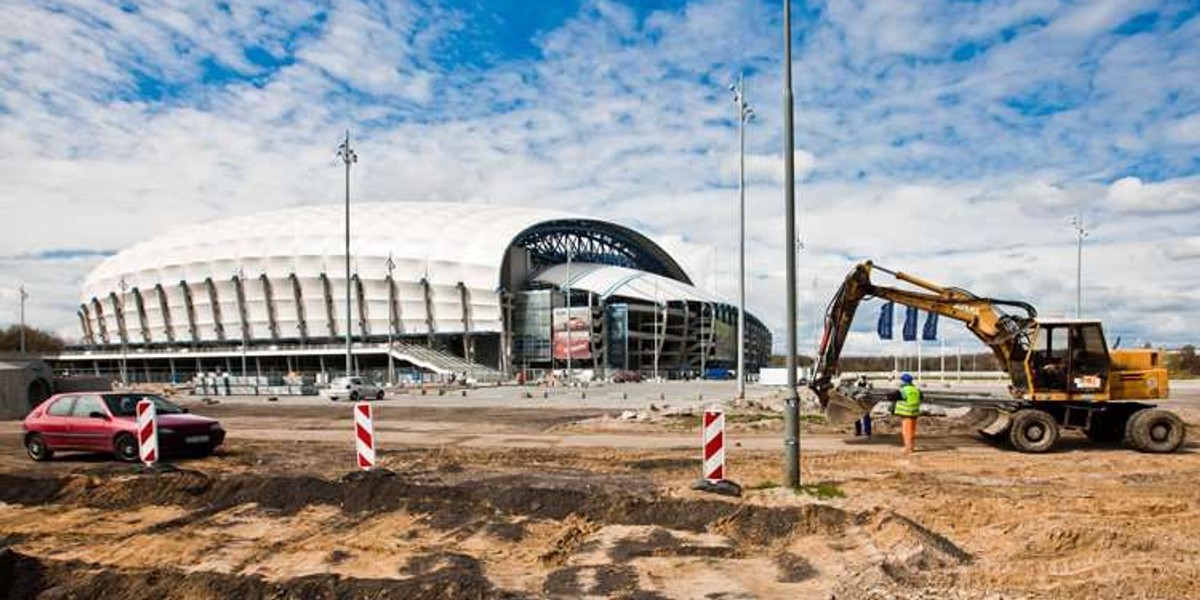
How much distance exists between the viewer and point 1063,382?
1736 cm

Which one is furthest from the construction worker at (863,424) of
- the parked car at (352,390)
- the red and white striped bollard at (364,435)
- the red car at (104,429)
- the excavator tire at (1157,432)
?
the parked car at (352,390)

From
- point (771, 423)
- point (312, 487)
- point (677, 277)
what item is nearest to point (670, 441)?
point (771, 423)

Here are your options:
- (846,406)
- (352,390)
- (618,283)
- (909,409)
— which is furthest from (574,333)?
(909,409)

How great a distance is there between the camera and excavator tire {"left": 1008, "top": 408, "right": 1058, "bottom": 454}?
56.3ft

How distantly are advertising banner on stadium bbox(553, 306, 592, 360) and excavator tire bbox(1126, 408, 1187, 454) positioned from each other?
244 feet

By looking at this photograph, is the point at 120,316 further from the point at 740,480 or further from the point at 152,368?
the point at 740,480

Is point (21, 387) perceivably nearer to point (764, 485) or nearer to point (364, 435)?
point (364, 435)

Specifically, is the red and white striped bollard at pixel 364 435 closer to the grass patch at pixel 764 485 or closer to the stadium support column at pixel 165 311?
the grass patch at pixel 764 485

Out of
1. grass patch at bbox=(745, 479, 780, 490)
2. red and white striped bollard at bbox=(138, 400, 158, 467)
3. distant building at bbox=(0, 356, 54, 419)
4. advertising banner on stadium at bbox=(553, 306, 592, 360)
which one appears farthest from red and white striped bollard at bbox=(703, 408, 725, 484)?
advertising banner on stadium at bbox=(553, 306, 592, 360)

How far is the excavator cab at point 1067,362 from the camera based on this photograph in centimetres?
1719

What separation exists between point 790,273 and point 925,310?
8134 millimetres

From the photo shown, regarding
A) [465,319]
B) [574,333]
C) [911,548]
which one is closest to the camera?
[911,548]

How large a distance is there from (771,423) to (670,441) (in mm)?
5601

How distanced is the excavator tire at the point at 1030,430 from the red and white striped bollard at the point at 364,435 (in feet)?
40.0
